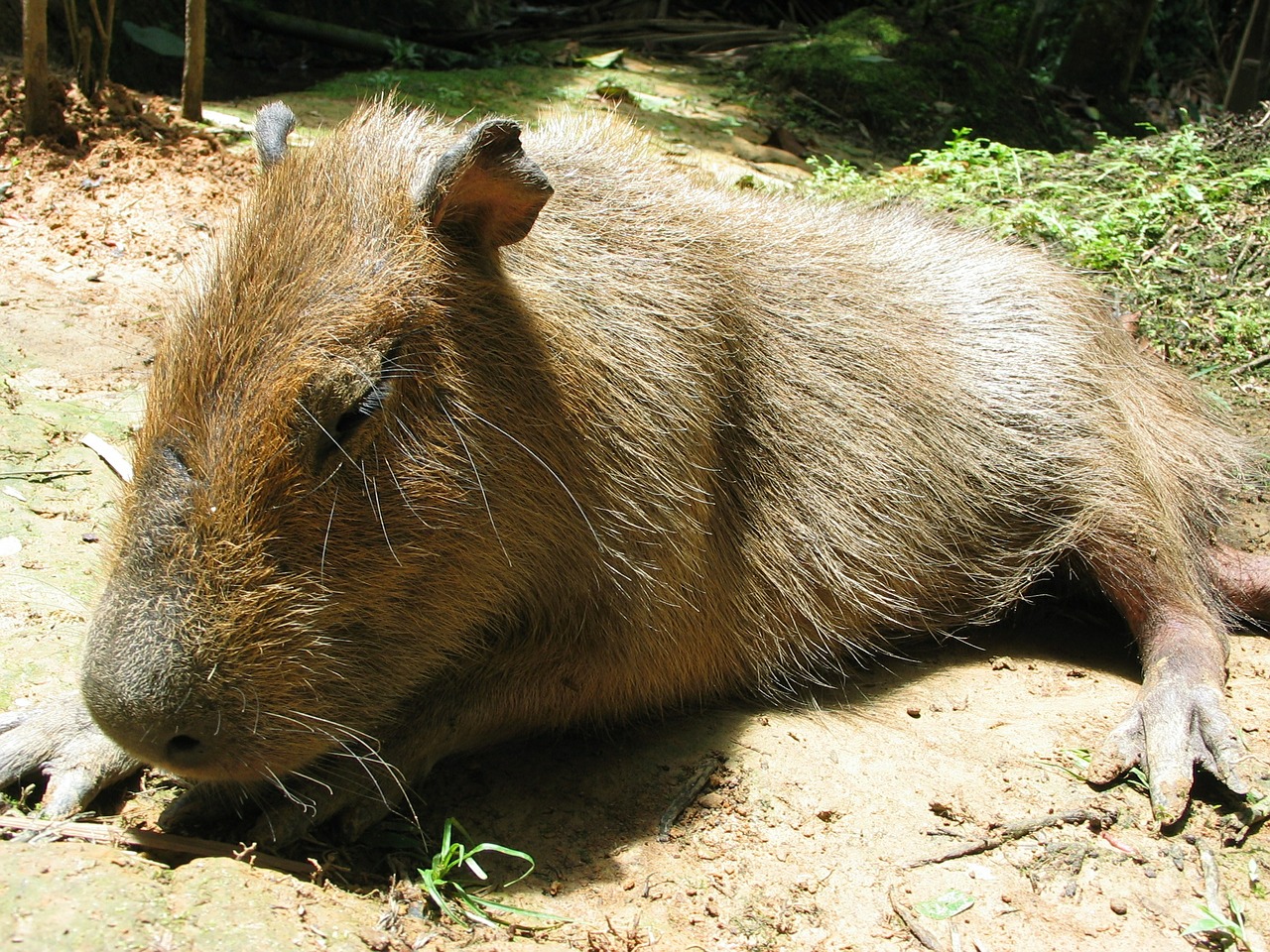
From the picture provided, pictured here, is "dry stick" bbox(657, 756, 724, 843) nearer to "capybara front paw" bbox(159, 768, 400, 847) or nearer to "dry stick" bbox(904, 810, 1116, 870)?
"dry stick" bbox(904, 810, 1116, 870)

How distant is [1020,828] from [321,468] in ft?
6.79

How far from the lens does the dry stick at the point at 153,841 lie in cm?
246

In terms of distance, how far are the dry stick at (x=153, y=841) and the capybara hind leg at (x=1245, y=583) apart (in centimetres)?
356

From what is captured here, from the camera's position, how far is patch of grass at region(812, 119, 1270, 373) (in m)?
5.57

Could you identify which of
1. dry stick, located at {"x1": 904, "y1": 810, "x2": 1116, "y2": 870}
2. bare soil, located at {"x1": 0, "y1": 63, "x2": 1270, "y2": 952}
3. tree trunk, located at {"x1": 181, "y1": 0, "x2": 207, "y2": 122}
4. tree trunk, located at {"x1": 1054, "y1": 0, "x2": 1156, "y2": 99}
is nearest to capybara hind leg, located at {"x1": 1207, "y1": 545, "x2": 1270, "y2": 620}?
bare soil, located at {"x1": 0, "y1": 63, "x2": 1270, "y2": 952}

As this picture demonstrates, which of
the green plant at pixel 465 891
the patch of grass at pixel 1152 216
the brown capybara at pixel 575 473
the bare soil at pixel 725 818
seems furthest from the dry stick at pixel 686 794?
the patch of grass at pixel 1152 216

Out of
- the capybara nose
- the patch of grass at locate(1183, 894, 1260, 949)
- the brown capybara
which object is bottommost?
the patch of grass at locate(1183, 894, 1260, 949)

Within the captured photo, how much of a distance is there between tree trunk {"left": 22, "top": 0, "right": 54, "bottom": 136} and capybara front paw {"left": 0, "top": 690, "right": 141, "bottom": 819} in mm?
3974

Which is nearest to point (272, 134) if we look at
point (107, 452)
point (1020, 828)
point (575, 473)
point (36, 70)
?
point (575, 473)

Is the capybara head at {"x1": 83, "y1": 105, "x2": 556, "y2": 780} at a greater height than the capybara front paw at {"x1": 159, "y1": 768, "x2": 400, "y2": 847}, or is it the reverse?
the capybara head at {"x1": 83, "y1": 105, "x2": 556, "y2": 780}

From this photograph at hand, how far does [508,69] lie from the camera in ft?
33.3

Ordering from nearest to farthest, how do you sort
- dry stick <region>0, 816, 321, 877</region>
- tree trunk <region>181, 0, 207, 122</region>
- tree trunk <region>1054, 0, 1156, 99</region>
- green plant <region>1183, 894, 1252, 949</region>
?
dry stick <region>0, 816, 321, 877</region>
green plant <region>1183, 894, 1252, 949</region>
tree trunk <region>181, 0, 207, 122</region>
tree trunk <region>1054, 0, 1156, 99</region>

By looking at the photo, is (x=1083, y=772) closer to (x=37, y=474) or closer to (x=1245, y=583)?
(x=1245, y=583)

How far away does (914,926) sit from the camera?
2.65 meters
